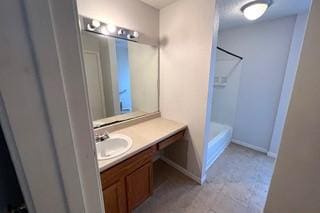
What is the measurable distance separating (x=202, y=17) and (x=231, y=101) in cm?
198

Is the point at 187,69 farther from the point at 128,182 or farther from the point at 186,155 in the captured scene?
the point at 128,182

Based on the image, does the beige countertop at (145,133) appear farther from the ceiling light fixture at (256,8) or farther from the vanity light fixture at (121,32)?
the ceiling light fixture at (256,8)

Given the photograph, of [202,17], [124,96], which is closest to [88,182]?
[124,96]

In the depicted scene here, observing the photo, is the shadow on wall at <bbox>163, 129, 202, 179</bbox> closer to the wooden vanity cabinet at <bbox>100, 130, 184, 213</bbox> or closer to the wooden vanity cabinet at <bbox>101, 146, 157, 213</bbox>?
the wooden vanity cabinet at <bbox>100, 130, 184, 213</bbox>

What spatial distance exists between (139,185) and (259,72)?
2.66m

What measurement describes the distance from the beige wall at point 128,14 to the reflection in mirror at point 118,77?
0.17m

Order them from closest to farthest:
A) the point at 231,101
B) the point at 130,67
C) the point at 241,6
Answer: the point at 241,6
the point at 130,67
the point at 231,101

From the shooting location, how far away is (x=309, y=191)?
120 centimetres

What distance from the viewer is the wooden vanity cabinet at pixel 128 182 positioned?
124 cm

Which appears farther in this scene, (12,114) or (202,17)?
(202,17)

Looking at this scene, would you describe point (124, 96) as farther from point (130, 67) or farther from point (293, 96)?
point (293, 96)

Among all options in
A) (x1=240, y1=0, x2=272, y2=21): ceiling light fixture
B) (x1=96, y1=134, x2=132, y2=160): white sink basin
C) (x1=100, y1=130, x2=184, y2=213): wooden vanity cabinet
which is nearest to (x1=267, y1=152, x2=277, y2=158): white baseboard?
(x1=100, y1=130, x2=184, y2=213): wooden vanity cabinet

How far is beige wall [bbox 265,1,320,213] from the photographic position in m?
1.04

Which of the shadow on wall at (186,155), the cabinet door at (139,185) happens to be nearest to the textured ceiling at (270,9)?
the shadow on wall at (186,155)
